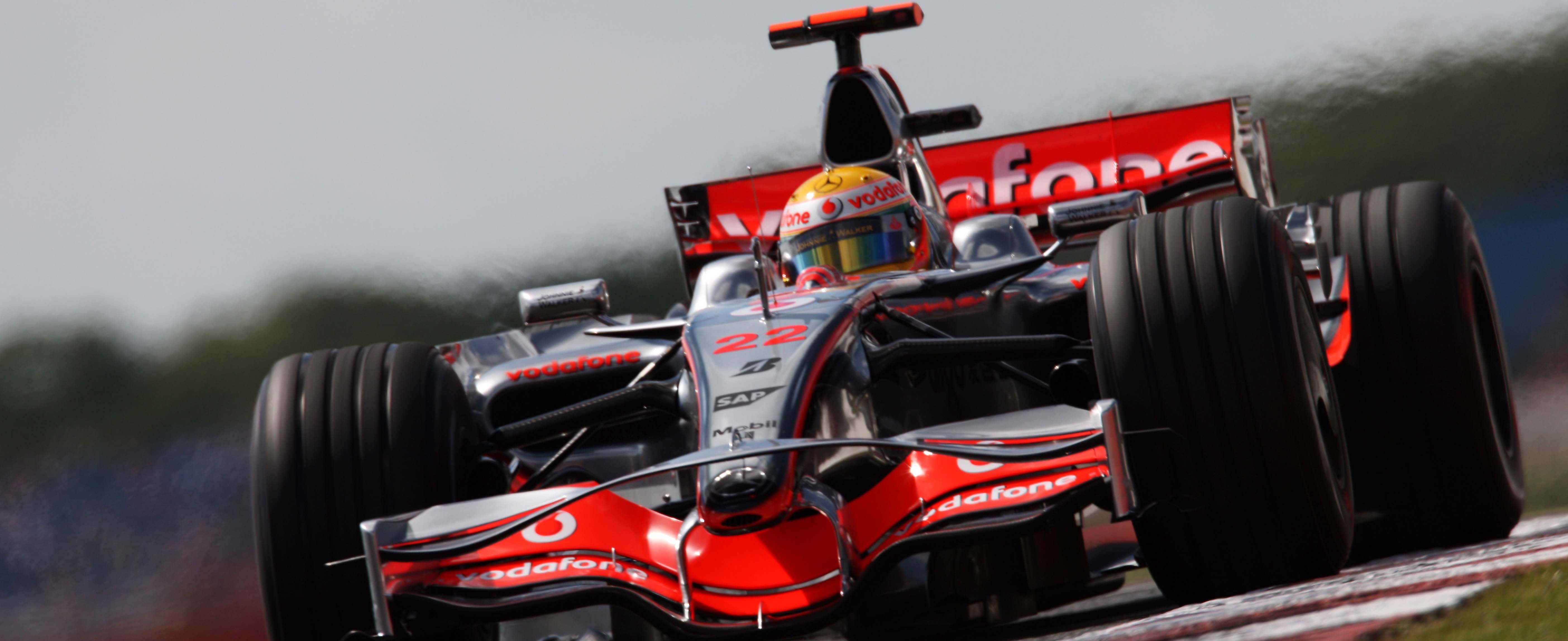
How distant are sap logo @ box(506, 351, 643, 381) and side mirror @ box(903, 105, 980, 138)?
212 centimetres

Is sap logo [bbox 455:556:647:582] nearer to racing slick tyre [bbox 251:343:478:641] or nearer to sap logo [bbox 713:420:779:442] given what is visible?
sap logo [bbox 713:420:779:442]

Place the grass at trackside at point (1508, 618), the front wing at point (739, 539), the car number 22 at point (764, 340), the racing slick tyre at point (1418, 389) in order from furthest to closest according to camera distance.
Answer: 1. the racing slick tyre at point (1418, 389)
2. the car number 22 at point (764, 340)
3. the front wing at point (739, 539)
4. the grass at trackside at point (1508, 618)

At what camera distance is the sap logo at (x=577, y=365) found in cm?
639

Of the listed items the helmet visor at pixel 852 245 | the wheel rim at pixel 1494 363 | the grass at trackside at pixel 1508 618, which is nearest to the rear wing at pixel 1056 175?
the helmet visor at pixel 852 245

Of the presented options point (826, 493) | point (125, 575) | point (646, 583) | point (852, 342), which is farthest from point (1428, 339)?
point (125, 575)

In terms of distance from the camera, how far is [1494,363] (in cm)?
636

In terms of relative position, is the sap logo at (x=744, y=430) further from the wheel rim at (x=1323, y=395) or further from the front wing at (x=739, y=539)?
the wheel rim at (x=1323, y=395)

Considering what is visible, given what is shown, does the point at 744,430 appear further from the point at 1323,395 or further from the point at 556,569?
the point at 1323,395

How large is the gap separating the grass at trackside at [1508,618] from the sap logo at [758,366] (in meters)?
1.98

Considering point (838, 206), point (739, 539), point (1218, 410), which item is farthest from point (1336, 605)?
point (838, 206)

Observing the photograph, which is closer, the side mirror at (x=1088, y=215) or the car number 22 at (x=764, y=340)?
the car number 22 at (x=764, y=340)

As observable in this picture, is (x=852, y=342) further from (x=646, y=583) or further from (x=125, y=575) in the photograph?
(x=125, y=575)

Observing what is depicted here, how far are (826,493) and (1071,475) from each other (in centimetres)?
63

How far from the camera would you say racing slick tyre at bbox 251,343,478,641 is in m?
5.02
